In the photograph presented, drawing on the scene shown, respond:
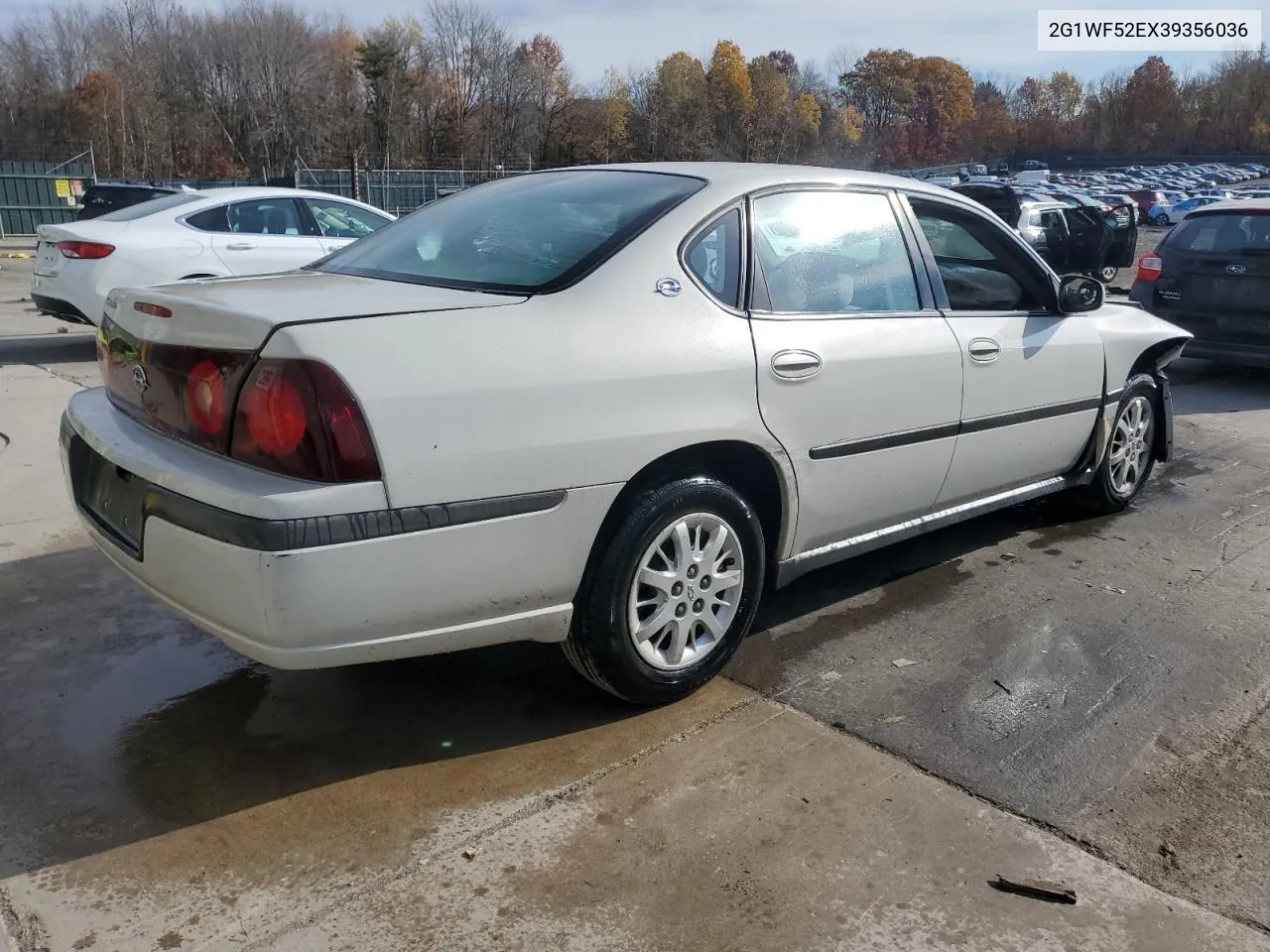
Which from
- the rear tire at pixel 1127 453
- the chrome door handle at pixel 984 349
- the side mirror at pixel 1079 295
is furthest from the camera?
the rear tire at pixel 1127 453

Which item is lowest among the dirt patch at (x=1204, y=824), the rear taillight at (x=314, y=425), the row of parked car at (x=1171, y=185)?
the dirt patch at (x=1204, y=824)

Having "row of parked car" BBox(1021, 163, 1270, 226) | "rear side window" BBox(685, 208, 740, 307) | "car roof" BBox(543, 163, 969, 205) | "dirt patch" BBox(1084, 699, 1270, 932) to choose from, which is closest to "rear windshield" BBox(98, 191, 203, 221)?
"car roof" BBox(543, 163, 969, 205)

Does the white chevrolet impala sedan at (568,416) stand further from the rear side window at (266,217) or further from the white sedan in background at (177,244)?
the rear side window at (266,217)

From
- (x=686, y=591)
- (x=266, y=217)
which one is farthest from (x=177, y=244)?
(x=686, y=591)

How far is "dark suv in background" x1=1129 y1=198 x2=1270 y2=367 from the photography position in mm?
8141

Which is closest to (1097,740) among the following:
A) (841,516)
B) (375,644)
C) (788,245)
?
(841,516)

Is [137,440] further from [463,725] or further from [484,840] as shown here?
[484,840]

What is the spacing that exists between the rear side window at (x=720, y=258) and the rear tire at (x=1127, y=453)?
2563mm

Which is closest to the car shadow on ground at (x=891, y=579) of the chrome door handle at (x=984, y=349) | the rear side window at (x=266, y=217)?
the chrome door handle at (x=984, y=349)

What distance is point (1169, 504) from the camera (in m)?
5.54

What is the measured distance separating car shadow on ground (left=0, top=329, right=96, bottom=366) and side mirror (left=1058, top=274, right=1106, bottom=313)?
775cm

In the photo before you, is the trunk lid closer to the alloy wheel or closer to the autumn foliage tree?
the alloy wheel

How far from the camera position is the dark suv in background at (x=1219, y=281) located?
8141mm

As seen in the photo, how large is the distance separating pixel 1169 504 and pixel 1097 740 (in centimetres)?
291
